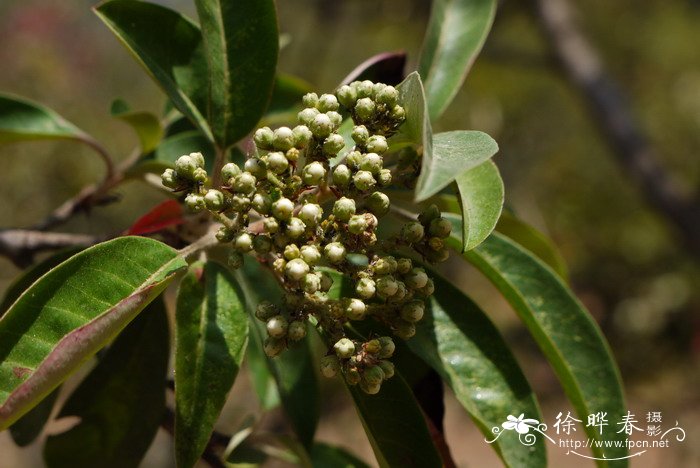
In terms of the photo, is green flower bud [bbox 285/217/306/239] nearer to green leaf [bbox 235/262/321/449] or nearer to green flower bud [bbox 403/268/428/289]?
green flower bud [bbox 403/268/428/289]

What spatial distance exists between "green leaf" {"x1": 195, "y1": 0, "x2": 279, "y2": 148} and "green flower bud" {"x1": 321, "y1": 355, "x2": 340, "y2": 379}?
510 mm

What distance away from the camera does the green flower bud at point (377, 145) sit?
0.93m

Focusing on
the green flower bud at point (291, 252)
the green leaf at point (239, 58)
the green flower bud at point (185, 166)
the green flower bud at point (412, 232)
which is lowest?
the green flower bud at point (291, 252)

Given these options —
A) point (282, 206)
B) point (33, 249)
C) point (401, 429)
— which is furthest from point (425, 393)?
point (33, 249)

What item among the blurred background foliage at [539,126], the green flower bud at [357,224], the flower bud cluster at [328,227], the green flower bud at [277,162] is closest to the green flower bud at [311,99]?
the flower bud cluster at [328,227]

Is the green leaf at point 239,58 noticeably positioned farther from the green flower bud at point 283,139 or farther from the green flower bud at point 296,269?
the green flower bud at point 296,269

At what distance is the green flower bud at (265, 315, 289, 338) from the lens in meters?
0.90

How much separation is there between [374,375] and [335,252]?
0.57 feet

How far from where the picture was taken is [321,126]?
95 cm

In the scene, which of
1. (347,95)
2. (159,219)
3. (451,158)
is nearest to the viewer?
(451,158)

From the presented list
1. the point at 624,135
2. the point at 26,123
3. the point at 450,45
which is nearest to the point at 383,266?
the point at 450,45

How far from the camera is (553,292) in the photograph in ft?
4.01

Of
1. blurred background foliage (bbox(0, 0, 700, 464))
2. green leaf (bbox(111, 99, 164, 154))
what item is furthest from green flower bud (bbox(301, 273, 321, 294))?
blurred background foliage (bbox(0, 0, 700, 464))

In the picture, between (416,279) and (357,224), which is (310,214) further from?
(416,279)
